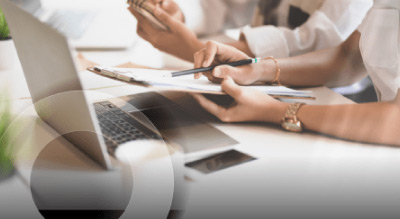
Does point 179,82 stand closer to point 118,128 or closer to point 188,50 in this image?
point 118,128

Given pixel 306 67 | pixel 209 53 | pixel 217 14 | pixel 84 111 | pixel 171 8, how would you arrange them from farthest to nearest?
pixel 217 14, pixel 171 8, pixel 306 67, pixel 209 53, pixel 84 111

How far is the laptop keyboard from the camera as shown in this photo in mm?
470

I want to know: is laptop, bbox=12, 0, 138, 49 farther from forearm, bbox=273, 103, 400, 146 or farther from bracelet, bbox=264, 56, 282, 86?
forearm, bbox=273, 103, 400, 146

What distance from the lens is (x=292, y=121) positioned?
56 centimetres

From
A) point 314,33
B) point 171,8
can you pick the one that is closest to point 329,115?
point 314,33

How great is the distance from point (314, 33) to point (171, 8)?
323 mm

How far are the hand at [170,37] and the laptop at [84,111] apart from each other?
219 millimetres

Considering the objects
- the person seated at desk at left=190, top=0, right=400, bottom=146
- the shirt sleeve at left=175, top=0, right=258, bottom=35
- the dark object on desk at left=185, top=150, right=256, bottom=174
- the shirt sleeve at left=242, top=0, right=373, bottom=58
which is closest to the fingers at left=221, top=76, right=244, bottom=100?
the person seated at desk at left=190, top=0, right=400, bottom=146

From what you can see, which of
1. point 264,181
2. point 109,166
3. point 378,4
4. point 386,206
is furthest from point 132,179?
point 378,4

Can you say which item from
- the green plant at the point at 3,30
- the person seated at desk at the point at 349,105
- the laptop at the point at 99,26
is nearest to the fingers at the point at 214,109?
the person seated at desk at the point at 349,105

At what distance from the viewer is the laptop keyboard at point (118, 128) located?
47 centimetres

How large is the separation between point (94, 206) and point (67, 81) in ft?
0.45

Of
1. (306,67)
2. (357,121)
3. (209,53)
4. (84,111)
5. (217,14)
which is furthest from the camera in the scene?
(217,14)

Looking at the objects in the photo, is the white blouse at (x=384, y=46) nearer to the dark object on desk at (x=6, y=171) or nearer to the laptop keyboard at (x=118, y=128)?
the laptop keyboard at (x=118, y=128)
